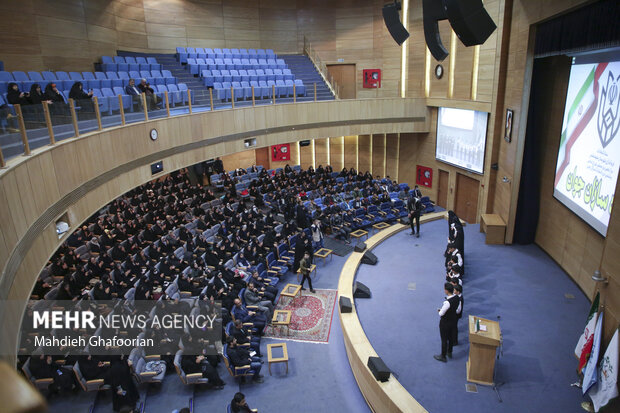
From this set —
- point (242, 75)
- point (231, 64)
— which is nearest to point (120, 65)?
point (242, 75)

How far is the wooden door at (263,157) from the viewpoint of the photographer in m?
21.3

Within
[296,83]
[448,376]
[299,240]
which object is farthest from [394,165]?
[448,376]

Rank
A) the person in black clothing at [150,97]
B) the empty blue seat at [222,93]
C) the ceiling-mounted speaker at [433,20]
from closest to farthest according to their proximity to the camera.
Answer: the ceiling-mounted speaker at [433,20] → the person in black clothing at [150,97] → the empty blue seat at [222,93]

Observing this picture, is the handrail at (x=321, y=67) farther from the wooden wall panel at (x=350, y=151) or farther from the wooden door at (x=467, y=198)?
the wooden door at (x=467, y=198)

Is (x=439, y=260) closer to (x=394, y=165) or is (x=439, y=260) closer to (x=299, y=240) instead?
(x=299, y=240)

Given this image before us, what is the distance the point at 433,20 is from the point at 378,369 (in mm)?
6184

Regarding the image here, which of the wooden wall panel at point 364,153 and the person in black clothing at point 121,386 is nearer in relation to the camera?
the person in black clothing at point 121,386

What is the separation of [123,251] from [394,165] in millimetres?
12697

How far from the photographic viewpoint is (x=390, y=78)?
60.8ft

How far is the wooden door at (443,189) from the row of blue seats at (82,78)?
10.7m

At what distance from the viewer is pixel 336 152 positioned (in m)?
21.0

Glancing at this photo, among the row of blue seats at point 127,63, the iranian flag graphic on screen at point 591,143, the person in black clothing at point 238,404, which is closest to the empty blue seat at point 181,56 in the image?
the row of blue seats at point 127,63

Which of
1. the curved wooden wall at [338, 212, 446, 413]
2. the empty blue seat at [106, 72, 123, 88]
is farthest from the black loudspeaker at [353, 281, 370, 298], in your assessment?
the empty blue seat at [106, 72, 123, 88]

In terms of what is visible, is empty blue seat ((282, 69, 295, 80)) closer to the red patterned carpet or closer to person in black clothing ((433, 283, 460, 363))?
the red patterned carpet
